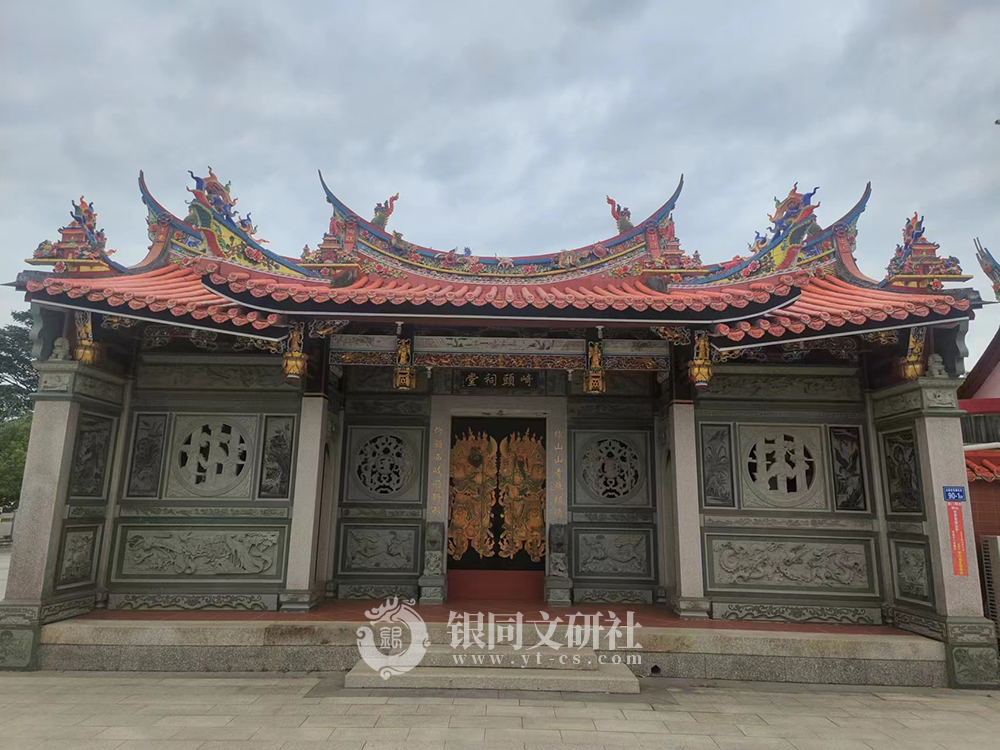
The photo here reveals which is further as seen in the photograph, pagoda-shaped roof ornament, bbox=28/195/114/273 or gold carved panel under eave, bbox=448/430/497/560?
gold carved panel under eave, bbox=448/430/497/560

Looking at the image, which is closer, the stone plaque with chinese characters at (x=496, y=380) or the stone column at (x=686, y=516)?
the stone column at (x=686, y=516)

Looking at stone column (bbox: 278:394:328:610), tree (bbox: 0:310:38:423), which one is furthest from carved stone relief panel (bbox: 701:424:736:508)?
tree (bbox: 0:310:38:423)

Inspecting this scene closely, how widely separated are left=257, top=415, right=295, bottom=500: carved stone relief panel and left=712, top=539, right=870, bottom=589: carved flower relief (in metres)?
4.99

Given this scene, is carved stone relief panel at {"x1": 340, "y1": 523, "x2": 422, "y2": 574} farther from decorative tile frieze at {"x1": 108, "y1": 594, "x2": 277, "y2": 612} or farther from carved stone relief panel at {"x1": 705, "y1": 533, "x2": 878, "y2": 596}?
carved stone relief panel at {"x1": 705, "y1": 533, "x2": 878, "y2": 596}

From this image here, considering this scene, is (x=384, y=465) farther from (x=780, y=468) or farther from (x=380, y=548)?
(x=780, y=468)

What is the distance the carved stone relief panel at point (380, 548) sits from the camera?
766 cm

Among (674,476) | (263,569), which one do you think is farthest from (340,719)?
(674,476)

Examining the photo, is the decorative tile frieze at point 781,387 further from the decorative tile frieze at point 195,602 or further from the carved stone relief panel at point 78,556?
the carved stone relief panel at point 78,556

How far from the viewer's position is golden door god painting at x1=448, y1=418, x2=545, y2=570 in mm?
8023

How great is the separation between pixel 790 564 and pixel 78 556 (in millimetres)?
7829

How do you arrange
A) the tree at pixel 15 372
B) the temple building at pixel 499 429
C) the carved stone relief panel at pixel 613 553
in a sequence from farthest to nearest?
the tree at pixel 15 372, the carved stone relief panel at pixel 613 553, the temple building at pixel 499 429

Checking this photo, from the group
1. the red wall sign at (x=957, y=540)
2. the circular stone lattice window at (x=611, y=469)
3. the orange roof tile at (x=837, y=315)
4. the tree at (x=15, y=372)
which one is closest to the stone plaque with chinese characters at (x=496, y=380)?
the circular stone lattice window at (x=611, y=469)

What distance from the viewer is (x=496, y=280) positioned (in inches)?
339

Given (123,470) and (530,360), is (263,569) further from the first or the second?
(530,360)
